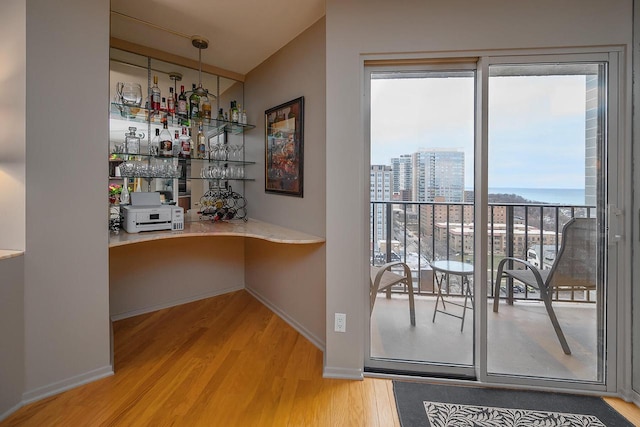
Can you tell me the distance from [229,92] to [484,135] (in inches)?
108

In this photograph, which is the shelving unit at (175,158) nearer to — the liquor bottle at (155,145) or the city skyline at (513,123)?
the liquor bottle at (155,145)

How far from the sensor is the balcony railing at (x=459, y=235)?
6.49 ft

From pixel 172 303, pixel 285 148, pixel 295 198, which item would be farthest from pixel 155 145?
pixel 172 303

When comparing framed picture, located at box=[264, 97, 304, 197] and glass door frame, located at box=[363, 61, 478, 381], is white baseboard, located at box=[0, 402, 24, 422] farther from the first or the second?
framed picture, located at box=[264, 97, 304, 197]

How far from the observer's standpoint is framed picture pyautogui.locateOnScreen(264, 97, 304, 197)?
8.52 ft

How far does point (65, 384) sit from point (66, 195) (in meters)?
1.19

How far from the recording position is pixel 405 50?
192 cm

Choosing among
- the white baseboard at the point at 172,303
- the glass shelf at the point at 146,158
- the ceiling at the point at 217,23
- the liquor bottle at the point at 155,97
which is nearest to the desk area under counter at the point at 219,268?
the white baseboard at the point at 172,303

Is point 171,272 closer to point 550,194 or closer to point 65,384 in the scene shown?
point 65,384

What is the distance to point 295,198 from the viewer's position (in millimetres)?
2699

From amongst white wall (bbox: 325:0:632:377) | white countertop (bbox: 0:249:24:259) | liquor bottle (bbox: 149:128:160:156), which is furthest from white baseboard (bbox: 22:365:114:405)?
liquor bottle (bbox: 149:128:160:156)

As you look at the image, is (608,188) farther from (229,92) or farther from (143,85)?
A: (143,85)

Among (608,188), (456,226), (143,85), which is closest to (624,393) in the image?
(608,188)

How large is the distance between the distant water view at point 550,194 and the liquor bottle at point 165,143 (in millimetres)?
2742
